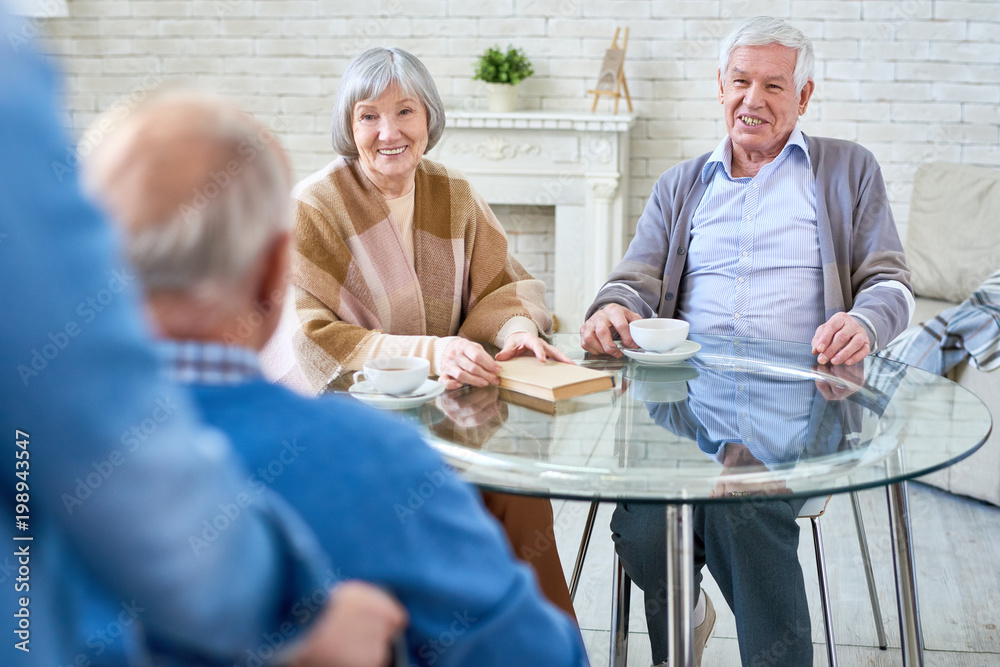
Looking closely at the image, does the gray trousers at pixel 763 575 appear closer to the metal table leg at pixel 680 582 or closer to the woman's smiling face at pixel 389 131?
the metal table leg at pixel 680 582

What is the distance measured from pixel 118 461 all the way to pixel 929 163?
4089mm

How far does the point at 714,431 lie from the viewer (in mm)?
1353

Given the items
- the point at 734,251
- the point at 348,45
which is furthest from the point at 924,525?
the point at 348,45

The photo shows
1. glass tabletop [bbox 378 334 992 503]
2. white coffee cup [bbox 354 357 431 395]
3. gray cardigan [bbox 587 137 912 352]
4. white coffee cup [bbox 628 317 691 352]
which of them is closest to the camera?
glass tabletop [bbox 378 334 992 503]

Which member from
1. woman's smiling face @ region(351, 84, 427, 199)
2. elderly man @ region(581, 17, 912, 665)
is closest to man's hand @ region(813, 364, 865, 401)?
elderly man @ region(581, 17, 912, 665)

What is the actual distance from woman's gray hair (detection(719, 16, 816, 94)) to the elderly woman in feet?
2.38

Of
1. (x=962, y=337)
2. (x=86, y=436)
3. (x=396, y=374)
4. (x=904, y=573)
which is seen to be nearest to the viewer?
(x=86, y=436)

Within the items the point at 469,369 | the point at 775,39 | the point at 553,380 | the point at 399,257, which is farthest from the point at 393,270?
the point at 775,39

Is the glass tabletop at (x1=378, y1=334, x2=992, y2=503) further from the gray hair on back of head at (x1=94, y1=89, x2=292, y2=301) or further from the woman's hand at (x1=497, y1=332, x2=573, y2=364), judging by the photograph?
the gray hair on back of head at (x1=94, y1=89, x2=292, y2=301)

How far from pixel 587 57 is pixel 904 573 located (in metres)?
3.27

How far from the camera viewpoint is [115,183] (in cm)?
49

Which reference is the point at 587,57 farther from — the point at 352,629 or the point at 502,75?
the point at 352,629

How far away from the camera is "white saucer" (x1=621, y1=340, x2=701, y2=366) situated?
169 cm

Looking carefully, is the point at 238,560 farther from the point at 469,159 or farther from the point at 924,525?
the point at 469,159
